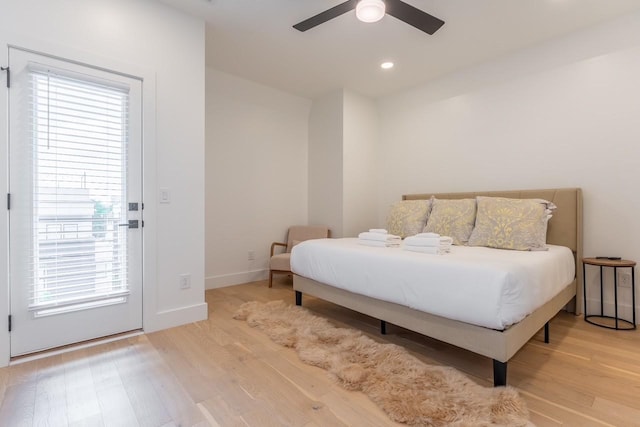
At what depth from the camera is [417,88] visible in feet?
14.1

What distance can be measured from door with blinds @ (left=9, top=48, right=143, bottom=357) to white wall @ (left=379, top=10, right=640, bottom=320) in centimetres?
350

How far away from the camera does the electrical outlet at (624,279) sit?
2.77 metres

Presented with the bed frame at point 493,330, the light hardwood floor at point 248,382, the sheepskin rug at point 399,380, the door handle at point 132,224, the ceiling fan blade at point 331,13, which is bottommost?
the light hardwood floor at point 248,382

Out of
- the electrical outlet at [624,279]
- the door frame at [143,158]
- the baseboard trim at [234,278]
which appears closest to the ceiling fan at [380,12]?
the door frame at [143,158]

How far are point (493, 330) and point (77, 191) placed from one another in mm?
2916

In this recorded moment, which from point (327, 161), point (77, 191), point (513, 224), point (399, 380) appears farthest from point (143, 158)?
point (513, 224)

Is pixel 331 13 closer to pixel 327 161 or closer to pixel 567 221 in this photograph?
pixel 327 161

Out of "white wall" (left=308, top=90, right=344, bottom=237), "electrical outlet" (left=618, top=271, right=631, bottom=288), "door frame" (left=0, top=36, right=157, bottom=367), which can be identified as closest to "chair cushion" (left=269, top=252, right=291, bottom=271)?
"white wall" (left=308, top=90, right=344, bottom=237)

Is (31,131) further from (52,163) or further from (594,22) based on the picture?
(594,22)

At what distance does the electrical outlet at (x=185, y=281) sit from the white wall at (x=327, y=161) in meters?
2.19

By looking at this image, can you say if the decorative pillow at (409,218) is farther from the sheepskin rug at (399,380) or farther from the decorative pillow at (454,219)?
the sheepskin rug at (399,380)

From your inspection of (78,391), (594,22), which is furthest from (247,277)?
(594,22)

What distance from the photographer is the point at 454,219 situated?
3176 millimetres

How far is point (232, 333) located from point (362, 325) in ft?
3.69
